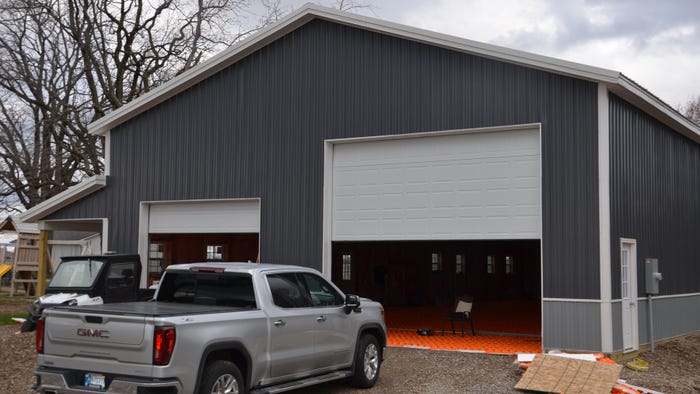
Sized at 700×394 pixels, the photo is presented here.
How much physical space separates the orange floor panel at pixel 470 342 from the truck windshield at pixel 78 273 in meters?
5.90

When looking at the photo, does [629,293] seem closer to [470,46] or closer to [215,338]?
[470,46]

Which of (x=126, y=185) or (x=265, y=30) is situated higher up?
(x=265, y=30)

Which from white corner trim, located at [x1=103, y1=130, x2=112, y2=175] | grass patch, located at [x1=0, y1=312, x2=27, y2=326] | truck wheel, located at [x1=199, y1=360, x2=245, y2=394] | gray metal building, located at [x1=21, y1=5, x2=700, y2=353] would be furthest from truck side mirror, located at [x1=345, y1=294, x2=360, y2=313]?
grass patch, located at [x1=0, y1=312, x2=27, y2=326]

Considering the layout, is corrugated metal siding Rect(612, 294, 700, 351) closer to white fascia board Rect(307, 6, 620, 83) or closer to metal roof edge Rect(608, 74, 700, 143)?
metal roof edge Rect(608, 74, 700, 143)

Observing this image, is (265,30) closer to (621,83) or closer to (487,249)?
(621,83)

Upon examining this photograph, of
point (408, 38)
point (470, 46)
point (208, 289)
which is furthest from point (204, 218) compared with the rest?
point (208, 289)

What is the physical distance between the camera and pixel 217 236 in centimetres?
2534

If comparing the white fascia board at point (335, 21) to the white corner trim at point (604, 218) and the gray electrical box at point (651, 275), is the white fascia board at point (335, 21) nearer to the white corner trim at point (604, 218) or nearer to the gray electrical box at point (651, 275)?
the white corner trim at point (604, 218)

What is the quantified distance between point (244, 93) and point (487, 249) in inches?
616

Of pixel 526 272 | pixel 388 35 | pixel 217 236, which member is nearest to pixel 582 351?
pixel 388 35

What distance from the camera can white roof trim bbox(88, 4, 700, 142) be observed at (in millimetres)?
13867

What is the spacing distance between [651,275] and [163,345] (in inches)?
436

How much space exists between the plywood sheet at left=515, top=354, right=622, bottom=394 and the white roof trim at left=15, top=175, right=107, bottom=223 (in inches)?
471

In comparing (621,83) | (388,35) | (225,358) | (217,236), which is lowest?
(225,358)
